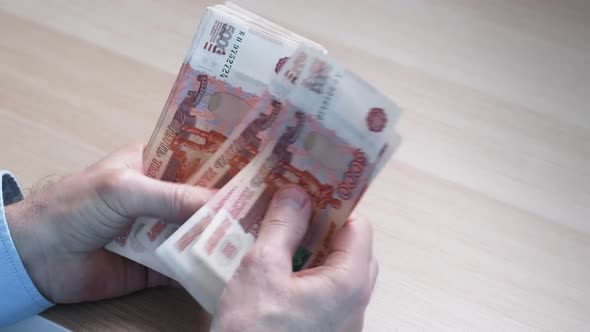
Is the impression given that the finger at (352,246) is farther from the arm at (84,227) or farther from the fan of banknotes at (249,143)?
the arm at (84,227)

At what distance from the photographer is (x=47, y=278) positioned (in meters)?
0.54

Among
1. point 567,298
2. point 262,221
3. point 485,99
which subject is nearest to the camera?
point 262,221

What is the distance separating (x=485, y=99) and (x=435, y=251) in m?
0.28

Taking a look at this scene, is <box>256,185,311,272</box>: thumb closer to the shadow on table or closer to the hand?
the hand

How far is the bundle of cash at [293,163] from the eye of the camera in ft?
1.59

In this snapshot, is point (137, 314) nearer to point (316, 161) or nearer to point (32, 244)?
point (32, 244)

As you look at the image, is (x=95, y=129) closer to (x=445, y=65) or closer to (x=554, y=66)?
(x=445, y=65)

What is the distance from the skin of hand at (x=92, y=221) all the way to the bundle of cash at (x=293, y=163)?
35 millimetres

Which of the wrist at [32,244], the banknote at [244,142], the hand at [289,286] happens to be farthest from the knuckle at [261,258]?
the wrist at [32,244]

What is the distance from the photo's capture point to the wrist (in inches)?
21.1

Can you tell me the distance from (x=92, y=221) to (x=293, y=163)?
0.19 m

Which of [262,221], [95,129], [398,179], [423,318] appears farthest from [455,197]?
[95,129]

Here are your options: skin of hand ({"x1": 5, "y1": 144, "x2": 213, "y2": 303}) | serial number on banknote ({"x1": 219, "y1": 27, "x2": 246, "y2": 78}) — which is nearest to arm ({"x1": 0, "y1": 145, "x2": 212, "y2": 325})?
skin of hand ({"x1": 5, "y1": 144, "x2": 213, "y2": 303})

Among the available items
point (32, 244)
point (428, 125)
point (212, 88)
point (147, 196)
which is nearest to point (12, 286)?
point (32, 244)
